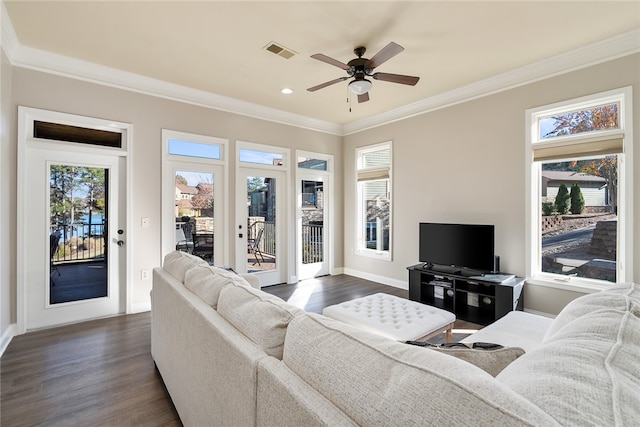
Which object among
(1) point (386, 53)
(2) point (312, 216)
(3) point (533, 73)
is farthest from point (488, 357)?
(2) point (312, 216)

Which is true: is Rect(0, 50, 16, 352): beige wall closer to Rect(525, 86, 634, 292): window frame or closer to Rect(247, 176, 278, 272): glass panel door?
Rect(247, 176, 278, 272): glass panel door

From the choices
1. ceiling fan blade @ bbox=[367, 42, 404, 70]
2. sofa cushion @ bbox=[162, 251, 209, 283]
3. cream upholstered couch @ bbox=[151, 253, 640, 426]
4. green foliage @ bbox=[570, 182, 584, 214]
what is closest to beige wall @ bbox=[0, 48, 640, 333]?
green foliage @ bbox=[570, 182, 584, 214]

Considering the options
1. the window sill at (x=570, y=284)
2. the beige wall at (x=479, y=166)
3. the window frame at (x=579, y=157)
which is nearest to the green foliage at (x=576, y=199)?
the window frame at (x=579, y=157)

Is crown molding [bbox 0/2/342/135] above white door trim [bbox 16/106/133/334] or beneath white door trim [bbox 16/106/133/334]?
above

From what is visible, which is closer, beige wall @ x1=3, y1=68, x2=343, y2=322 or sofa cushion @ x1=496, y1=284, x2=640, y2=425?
sofa cushion @ x1=496, y1=284, x2=640, y2=425

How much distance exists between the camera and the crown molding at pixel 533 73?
2.89 meters

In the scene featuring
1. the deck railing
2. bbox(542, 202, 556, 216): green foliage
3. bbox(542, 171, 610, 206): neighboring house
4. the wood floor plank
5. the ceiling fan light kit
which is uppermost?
the ceiling fan light kit

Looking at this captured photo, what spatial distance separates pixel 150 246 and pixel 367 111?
3.83 m

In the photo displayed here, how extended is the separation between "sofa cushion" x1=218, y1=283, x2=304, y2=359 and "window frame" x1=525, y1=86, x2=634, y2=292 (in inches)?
138

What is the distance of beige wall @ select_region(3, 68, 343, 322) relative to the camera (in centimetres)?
320

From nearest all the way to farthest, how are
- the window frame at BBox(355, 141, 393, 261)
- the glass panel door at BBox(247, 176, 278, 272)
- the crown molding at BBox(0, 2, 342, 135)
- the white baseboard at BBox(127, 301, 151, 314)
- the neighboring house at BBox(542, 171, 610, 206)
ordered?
the crown molding at BBox(0, 2, 342, 135), the neighboring house at BBox(542, 171, 610, 206), the white baseboard at BBox(127, 301, 151, 314), the glass panel door at BBox(247, 176, 278, 272), the window frame at BBox(355, 141, 393, 261)

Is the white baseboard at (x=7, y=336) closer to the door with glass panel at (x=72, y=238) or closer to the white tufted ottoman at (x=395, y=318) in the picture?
the door with glass panel at (x=72, y=238)

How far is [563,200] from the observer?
3.38m

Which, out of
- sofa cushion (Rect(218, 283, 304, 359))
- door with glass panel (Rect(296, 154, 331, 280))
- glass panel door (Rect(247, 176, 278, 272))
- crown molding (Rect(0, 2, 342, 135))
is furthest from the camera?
door with glass panel (Rect(296, 154, 331, 280))
